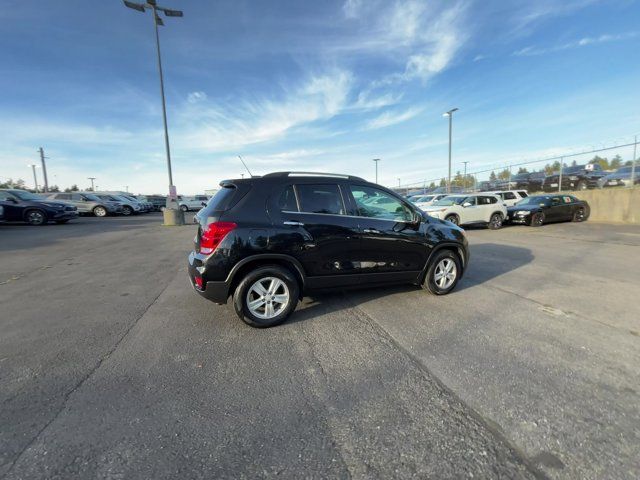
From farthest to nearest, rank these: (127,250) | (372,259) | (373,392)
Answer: (127,250) → (372,259) → (373,392)

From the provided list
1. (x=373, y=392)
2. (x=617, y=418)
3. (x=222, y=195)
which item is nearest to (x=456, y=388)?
(x=373, y=392)

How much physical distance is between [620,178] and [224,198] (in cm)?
2179

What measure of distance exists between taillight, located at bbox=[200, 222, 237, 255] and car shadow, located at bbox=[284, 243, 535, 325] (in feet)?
4.34

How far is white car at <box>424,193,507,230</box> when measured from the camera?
14048 millimetres

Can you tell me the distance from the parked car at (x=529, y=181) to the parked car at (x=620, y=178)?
4439mm

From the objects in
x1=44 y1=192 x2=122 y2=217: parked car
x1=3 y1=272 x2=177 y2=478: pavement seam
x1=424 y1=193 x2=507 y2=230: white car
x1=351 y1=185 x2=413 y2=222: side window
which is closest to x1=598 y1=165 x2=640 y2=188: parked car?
x1=424 y1=193 x2=507 y2=230: white car

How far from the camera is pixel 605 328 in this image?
366 centimetres

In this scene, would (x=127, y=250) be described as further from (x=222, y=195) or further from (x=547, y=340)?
(x=547, y=340)

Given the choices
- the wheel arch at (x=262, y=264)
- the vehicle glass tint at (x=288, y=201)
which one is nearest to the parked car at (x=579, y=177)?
the vehicle glass tint at (x=288, y=201)

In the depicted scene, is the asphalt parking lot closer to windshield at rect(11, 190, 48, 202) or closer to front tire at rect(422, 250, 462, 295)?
front tire at rect(422, 250, 462, 295)

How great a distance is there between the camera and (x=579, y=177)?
19047mm

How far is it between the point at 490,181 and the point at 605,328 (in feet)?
89.9

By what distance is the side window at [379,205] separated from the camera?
173 inches

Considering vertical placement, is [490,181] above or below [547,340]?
above
